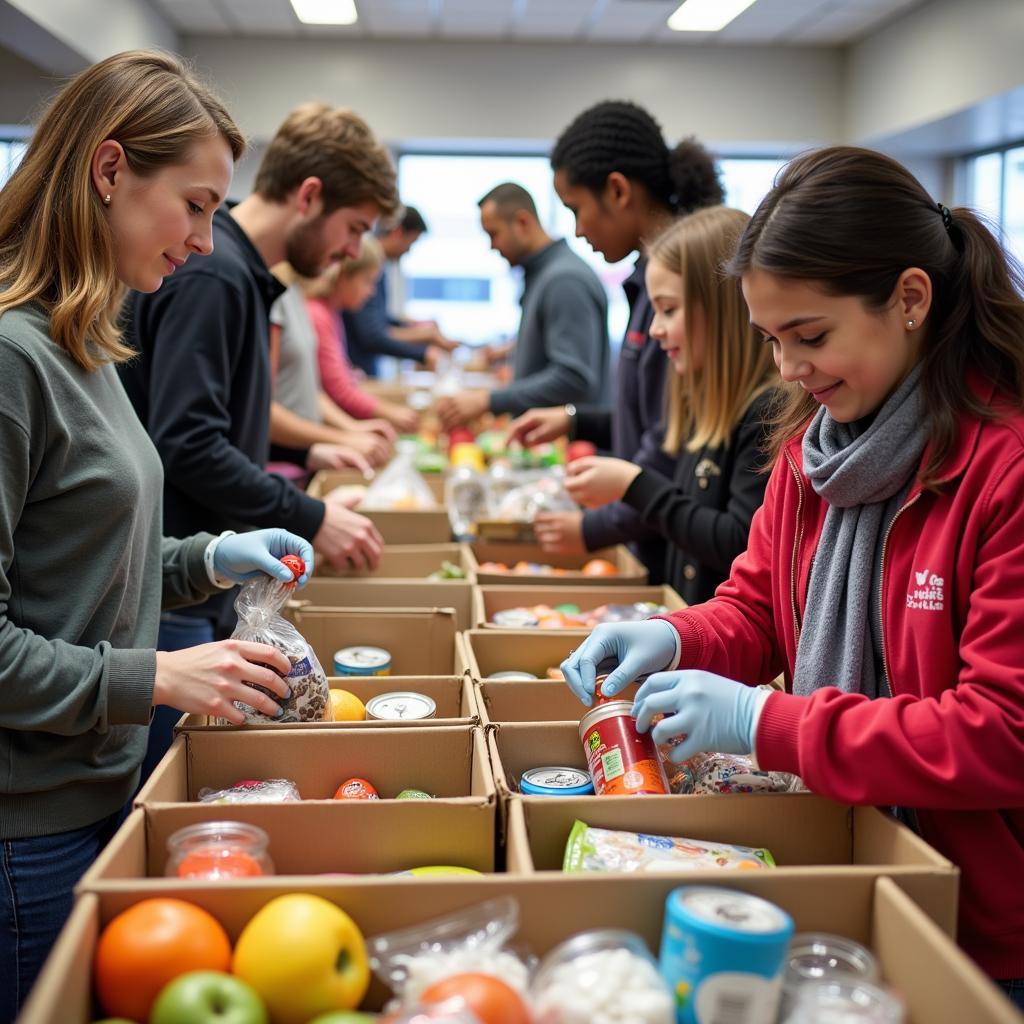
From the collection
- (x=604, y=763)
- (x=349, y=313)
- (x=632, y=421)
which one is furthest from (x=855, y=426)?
(x=349, y=313)

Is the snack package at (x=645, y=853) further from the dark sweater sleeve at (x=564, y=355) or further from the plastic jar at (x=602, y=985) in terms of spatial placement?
the dark sweater sleeve at (x=564, y=355)

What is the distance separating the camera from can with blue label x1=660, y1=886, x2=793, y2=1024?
3.06ft

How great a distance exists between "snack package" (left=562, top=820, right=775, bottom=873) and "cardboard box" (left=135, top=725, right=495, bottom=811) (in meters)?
0.23

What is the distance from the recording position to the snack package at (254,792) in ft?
4.52

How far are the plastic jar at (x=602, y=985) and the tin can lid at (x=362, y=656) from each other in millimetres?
1059

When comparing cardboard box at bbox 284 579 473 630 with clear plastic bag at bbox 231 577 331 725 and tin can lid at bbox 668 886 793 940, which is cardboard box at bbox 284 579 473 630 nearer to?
clear plastic bag at bbox 231 577 331 725

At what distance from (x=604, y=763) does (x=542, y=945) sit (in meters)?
0.35

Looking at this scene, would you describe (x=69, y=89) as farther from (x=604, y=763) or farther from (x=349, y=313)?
(x=349, y=313)

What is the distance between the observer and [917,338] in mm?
1333

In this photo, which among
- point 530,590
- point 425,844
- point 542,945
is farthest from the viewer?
point 530,590

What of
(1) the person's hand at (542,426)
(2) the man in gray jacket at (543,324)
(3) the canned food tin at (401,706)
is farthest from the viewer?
(2) the man in gray jacket at (543,324)

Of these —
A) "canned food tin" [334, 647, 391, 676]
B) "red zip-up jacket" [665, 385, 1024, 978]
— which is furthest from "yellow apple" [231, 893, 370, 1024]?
"canned food tin" [334, 647, 391, 676]

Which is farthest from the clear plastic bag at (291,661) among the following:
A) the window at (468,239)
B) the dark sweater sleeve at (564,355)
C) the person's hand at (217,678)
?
the window at (468,239)

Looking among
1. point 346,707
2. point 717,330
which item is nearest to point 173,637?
point 346,707
